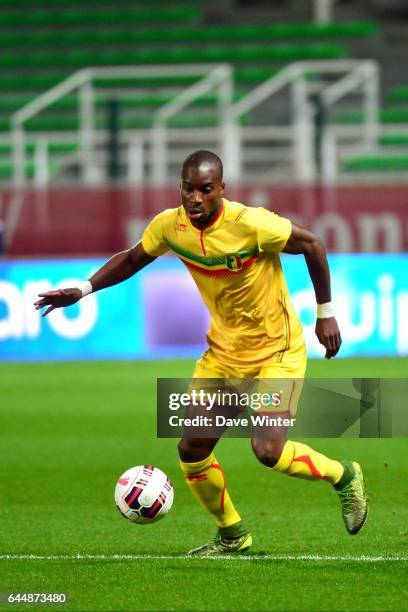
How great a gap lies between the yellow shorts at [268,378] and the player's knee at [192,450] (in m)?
0.27

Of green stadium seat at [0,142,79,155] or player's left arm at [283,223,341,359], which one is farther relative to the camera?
green stadium seat at [0,142,79,155]

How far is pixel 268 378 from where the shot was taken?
6.02m

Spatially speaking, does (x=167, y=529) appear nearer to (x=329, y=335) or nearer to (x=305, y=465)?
(x=305, y=465)

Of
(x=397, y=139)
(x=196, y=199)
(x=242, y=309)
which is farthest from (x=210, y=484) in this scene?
(x=397, y=139)

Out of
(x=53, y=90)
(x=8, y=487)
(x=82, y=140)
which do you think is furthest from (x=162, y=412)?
(x=53, y=90)

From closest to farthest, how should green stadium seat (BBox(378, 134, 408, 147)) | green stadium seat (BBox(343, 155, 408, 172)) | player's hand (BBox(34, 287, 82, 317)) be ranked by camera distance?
player's hand (BBox(34, 287, 82, 317)) → green stadium seat (BBox(343, 155, 408, 172)) → green stadium seat (BBox(378, 134, 408, 147))

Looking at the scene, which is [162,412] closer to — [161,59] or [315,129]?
[315,129]

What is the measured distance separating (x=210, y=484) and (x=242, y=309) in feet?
2.82

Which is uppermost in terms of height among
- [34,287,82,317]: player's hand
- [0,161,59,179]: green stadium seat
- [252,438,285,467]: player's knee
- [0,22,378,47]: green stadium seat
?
[0,22,378,47]: green stadium seat

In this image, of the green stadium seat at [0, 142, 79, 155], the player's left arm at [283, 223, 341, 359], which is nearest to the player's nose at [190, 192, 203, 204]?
the player's left arm at [283, 223, 341, 359]

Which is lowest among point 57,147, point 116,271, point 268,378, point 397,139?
point 268,378

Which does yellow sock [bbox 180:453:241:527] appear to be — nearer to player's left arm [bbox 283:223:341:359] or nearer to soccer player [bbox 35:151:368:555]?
soccer player [bbox 35:151:368:555]

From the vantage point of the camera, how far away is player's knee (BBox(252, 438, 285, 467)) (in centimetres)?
582

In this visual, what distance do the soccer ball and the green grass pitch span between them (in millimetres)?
223
